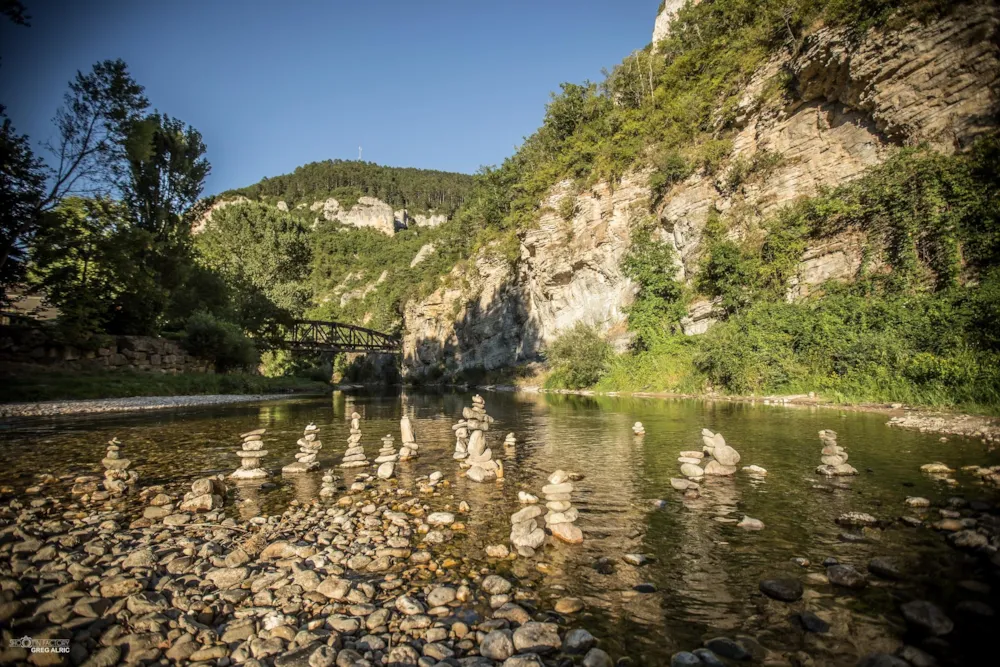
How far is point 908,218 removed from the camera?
902 inches

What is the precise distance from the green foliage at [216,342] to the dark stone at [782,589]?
43.0 m

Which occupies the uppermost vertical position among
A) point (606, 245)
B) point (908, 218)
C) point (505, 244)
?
point (505, 244)

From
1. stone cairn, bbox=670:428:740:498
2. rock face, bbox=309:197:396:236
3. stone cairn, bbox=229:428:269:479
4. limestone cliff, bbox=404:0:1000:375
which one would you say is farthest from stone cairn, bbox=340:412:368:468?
rock face, bbox=309:197:396:236

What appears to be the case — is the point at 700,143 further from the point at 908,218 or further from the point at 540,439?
the point at 540,439

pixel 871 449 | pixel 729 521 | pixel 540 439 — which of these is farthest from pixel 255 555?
pixel 871 449

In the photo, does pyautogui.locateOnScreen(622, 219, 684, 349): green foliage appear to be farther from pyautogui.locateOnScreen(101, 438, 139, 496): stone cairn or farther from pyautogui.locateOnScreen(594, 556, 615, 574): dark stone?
pyautogui.locateOnScreen(101, 438, 139, 496): stone cairn

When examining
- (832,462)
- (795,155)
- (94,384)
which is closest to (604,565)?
(832,462)

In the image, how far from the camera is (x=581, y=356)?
40.7 m

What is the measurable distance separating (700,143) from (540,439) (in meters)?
36.5

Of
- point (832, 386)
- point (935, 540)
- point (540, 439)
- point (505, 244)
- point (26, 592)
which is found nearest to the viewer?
point (26, 592)

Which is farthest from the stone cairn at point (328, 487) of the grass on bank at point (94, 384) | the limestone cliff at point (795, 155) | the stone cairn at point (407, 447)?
the limestone cliff at point (795, 155)

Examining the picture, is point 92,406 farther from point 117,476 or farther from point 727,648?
point 727,648

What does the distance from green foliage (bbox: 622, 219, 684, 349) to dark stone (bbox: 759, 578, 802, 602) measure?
1336 inches

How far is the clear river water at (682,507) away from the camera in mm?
3822
